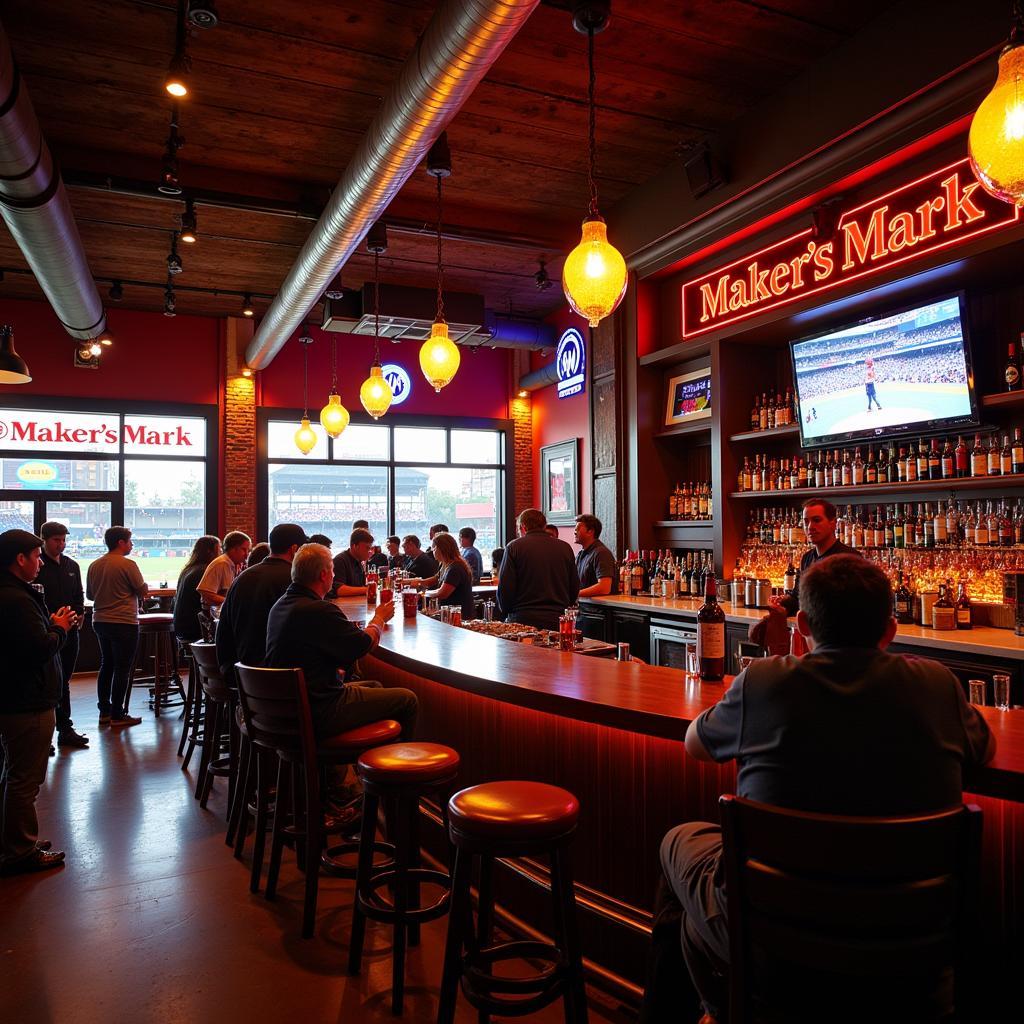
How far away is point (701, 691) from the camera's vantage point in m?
2.50

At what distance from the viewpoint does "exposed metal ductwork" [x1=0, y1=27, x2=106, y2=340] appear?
3.90 metres

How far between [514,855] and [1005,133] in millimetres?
2575

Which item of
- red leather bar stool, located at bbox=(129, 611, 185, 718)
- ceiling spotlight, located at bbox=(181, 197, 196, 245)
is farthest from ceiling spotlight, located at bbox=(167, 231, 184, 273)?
red leather bar stool, located at bbox=(129, 611, 185, 718)

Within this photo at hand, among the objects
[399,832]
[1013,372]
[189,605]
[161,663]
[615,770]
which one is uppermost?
[1013,372]

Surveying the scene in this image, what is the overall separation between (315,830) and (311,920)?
321 millimetres

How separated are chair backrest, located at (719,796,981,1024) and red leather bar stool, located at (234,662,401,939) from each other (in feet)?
6.10

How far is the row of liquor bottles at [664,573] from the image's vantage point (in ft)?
20.6

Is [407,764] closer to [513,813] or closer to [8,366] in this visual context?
[513,813]

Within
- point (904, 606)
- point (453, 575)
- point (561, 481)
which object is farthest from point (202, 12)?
point (561, 481)

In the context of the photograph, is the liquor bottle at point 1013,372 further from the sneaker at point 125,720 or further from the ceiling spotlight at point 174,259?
the sneaker at point 125,720

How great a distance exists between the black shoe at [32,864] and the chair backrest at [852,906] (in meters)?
3.40

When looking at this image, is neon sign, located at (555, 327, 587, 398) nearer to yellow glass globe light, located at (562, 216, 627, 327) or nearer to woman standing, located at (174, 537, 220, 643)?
woman standing, located at (174, 537, 220, 643)

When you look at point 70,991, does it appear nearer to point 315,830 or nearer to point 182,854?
point 315,830

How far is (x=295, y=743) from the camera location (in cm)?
314
